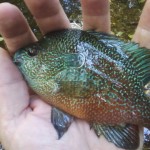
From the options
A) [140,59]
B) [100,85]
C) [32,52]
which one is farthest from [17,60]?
[140,59]

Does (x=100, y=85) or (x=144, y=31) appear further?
(x=144, y=31)

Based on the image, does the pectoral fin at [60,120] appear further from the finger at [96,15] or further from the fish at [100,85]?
the finger at [96,15]

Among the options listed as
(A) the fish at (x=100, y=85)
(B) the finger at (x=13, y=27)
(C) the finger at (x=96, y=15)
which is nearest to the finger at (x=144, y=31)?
(C) the finger at (x=96, y=15)

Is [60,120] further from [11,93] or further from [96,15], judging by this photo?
[96,15]

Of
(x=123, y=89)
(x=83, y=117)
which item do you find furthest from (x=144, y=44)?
(x=83, y=117)

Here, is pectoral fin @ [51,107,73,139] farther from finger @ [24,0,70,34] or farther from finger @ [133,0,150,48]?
finger @ [133,0,150,48]

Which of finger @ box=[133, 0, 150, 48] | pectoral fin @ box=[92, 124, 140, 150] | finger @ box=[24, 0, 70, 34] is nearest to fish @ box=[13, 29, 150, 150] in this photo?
pectoral fin @ box=[92, 124, 140, 150]

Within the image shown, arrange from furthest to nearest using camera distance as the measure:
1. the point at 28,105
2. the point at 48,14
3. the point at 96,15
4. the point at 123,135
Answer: the point at 96,15, the point at 48,14, the point at 28,105, the point at 123,135
